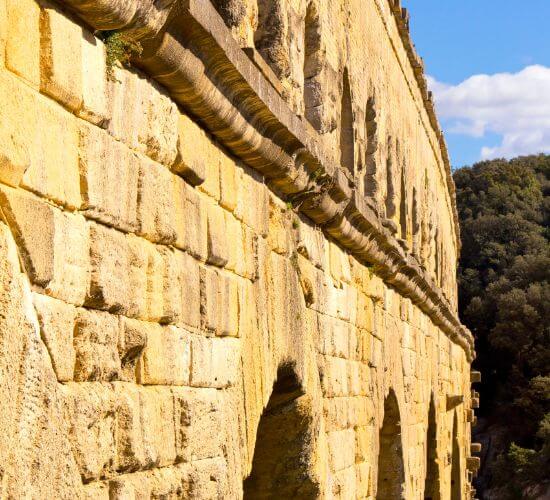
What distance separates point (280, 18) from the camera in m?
6.13

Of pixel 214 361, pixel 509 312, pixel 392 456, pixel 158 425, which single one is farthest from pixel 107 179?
pixel 509 312

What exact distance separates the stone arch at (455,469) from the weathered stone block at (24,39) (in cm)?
1607

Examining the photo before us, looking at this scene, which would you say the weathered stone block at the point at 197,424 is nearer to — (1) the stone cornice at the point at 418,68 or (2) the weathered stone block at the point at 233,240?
(2) the weathered stone block at the point at 233,240

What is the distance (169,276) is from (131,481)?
769 mm

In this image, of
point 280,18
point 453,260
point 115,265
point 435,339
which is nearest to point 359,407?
point 280,18

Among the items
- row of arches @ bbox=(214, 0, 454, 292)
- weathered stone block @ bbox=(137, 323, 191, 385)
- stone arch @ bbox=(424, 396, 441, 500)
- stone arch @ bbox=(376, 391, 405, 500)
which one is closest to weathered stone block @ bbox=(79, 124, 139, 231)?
weathered stone block @ bbox=(137, 323, 191, 385)

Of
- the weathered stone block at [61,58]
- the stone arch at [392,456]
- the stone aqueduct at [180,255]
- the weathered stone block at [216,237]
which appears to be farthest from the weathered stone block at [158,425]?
the stone arch at [392,456]

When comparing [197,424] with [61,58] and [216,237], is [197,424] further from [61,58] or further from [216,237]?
[61,58]

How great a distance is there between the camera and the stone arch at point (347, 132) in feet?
28.3

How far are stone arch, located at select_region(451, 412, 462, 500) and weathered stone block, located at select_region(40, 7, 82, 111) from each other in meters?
15.9

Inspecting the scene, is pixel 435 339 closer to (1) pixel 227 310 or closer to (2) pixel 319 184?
(2) pixel 319 184

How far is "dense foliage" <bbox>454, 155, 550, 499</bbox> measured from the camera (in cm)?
3303

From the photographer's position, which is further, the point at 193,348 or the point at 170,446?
the point at 193,348

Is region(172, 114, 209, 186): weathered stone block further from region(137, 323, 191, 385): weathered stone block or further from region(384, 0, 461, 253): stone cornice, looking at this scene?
region(384, 0, 461, 253): stone cornice
